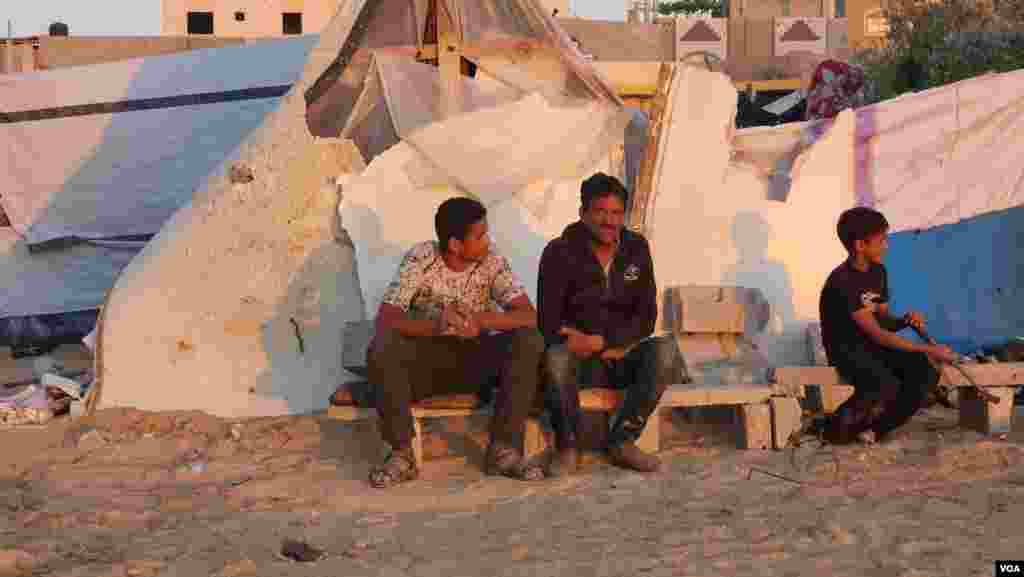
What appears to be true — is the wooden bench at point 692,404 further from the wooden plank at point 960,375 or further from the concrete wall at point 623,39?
the concrete wall at point 623,39

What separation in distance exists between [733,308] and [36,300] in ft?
17.6

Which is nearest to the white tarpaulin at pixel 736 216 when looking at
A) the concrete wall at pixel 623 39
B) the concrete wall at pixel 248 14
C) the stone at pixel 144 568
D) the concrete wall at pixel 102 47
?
the stone at pixel 144 568

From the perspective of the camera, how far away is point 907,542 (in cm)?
411

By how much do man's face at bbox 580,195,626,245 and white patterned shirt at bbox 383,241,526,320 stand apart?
387 millimetres

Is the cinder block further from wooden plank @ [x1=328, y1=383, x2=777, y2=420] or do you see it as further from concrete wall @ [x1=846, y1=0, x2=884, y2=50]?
concrete wall @ [x1=846, y1=0, x2=884, y2=50]

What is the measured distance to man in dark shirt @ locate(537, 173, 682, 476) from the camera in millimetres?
5336

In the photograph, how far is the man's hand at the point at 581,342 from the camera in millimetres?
5434

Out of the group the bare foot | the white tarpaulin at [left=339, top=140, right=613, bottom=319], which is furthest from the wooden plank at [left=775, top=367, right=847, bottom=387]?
the white tarpaulin at [left=339, top=140, right=613, bottom=319]

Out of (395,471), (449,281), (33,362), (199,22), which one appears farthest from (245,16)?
(395,471)

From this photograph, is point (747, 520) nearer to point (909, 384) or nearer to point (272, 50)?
point (909, 384)

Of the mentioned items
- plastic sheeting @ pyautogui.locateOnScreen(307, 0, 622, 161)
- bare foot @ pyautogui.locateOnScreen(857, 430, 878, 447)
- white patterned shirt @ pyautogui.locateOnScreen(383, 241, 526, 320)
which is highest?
plastic sheeting @ pyautogui.locateOnScreen(307, 0, 622, 161)

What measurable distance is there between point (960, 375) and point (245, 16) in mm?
30867

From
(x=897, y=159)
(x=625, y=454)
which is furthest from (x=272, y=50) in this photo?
(x=625, y=454)

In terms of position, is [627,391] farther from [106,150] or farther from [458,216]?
[106,150]
